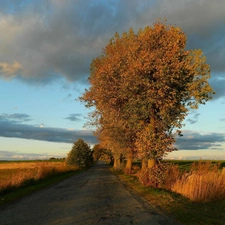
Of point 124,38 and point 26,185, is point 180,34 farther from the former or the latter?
point 26,185

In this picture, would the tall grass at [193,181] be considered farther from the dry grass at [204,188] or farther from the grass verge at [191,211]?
the grass verge at [191,211]

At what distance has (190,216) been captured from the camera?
993 cm

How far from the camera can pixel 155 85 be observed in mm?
18719

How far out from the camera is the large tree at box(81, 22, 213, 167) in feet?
Result: 62.3

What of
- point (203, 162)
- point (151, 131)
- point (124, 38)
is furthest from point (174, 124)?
point (124, 38)

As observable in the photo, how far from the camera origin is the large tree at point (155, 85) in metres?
19.0

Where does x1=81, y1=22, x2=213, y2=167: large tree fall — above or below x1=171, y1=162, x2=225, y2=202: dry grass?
above

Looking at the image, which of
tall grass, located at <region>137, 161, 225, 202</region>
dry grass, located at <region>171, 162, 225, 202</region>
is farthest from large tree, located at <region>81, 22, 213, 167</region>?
dry grass, located at <region>171, 162, 225, 202</region>

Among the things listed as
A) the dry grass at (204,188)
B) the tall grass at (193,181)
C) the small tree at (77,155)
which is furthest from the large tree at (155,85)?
the small tree at (77,155)

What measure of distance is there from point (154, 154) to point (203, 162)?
4.12 meters

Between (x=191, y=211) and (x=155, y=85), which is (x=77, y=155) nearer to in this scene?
(x=155, y=85)

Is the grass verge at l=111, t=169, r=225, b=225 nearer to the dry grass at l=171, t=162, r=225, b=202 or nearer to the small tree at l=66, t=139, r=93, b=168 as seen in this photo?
the dry grass at l=171, t=162, r=225, b=202

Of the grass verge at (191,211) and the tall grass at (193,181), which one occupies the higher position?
the tall grass at (193,181)

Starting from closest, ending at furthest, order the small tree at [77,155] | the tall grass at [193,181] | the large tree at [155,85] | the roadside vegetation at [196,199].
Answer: the roadside vegetation at [196,199]
the tall grass at [193,181]
the large tree at [155,85]
the small tree at [77,155]
